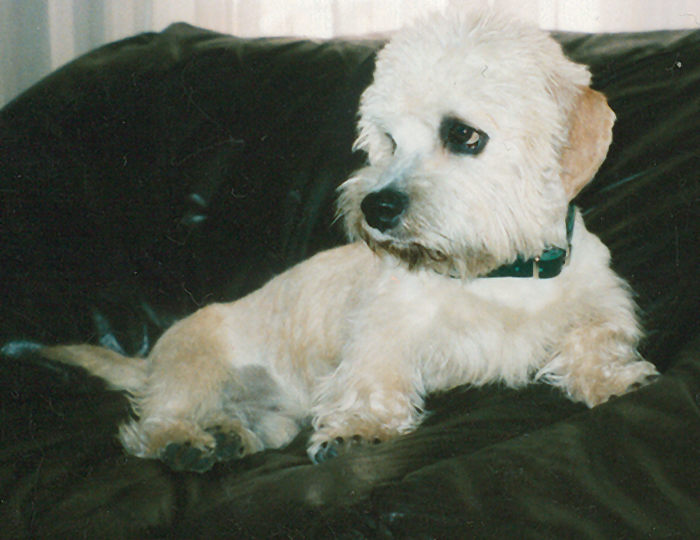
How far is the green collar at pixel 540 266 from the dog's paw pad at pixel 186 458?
1.00 metres

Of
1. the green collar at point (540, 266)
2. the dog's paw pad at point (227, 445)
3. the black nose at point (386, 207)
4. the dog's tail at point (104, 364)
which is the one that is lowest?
the dog's tail at point (104, 364)

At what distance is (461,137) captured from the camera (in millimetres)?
2027

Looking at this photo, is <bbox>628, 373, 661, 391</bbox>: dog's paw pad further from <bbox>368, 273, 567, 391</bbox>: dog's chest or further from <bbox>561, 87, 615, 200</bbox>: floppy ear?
<bbox>561, 87, 615, 200</bbox>: floppy ear

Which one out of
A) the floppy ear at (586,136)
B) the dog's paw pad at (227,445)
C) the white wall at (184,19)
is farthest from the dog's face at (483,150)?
the white wall at (184,19)

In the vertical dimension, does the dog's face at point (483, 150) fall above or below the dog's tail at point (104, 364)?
above

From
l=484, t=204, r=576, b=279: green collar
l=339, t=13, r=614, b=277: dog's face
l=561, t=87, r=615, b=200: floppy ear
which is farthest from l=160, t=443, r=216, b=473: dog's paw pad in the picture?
l=561, t=87, r=615, b=200: floppy ear

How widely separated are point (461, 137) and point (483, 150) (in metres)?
0.07

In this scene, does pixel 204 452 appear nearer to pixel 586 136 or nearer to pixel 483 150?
pixel 483 150

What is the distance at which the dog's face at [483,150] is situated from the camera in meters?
1.96

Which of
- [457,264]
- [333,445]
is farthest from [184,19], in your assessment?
[333,445]

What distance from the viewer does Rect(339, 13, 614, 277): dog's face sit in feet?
6.43

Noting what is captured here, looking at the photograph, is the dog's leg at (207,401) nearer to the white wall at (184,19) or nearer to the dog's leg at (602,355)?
the dog's leg at (602,355)

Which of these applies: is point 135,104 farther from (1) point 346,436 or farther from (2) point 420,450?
(2) point 420,450

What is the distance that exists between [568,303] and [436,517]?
1101 millimetres
